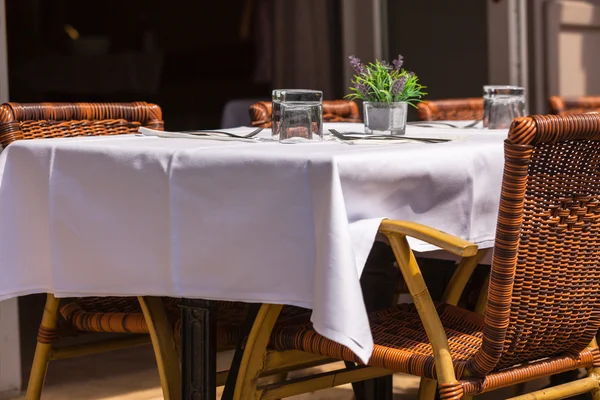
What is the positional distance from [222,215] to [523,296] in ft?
1.79

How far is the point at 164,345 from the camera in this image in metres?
2.18

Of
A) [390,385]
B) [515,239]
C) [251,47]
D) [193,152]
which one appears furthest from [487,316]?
[251,47]

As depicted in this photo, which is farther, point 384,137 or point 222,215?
point 384,137

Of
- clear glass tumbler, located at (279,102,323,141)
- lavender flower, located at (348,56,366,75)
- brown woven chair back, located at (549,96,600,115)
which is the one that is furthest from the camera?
brown woven chair back, located at (549,96,600,115)

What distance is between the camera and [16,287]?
2.12 metres

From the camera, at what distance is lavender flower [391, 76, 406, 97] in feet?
7.63

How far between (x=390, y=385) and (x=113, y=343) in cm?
72

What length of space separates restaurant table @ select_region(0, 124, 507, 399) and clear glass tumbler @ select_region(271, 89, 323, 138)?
46mm

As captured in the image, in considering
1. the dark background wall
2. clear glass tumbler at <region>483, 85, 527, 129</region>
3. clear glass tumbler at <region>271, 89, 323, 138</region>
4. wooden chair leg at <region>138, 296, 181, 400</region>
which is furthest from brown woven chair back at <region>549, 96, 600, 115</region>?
wooden chair leg at <region>138, 296, 181, 400</region>

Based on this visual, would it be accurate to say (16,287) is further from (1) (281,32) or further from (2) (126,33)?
(2) (126,33)

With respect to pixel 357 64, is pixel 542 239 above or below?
below

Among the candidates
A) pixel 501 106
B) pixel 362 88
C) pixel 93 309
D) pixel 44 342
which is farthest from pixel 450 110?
pixel 44 342

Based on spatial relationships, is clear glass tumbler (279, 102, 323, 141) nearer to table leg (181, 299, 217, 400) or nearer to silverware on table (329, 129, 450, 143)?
silverware on table (329, 129, 450, 143)

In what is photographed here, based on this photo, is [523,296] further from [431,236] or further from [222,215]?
[222,215]
